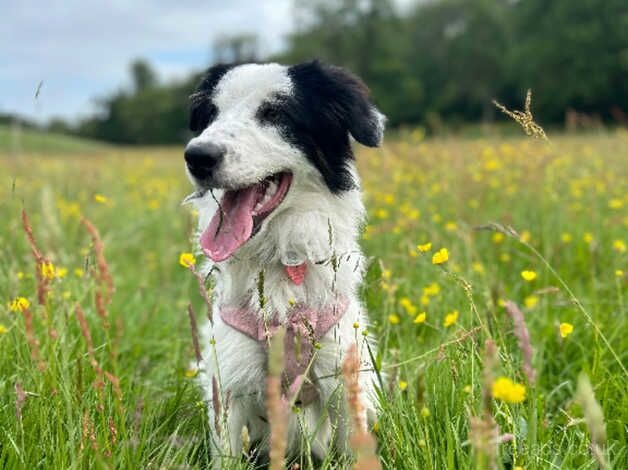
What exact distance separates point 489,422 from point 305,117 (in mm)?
1655

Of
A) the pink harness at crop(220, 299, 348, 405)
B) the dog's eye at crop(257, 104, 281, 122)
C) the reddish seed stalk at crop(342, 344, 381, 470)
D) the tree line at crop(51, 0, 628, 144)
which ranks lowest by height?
the pink harness at crop(220, 299, 348, 405)

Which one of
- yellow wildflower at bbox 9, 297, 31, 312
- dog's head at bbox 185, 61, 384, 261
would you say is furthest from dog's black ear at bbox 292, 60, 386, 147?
yellow wildflower at bbox 9, 297, 31, 312

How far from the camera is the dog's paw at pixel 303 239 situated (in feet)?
7.84

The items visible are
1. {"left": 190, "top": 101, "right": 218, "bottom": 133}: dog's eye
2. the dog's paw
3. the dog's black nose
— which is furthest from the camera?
{"left": 190, "top": 101, "right": 218, "bottom": 133}: dog's eye

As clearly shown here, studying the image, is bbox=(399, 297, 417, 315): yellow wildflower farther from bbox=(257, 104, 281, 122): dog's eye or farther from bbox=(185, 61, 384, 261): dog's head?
bbox=(257, 104, 281, 122): dog's eye

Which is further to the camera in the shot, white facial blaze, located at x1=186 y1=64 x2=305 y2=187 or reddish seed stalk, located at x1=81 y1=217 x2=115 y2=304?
white facial blaze, located at x1=186 y1=64 x2=305 y2=187

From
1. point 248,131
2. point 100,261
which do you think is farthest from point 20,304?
point 248,131

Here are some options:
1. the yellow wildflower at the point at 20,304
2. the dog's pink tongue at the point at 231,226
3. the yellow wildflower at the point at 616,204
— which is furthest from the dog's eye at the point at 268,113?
the yellow wildflower at the point at 616,204

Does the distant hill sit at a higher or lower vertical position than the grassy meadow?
higher

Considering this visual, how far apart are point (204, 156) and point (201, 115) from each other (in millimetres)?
697

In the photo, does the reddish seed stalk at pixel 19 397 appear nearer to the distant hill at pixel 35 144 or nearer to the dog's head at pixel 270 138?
the dog's head at pixel 270 138

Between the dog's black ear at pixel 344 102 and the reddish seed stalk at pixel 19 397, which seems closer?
the reddish seed stalk at pixel 19 397

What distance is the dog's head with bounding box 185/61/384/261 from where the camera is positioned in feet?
7.05

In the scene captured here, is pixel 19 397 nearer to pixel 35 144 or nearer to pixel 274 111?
pixel 274 111
